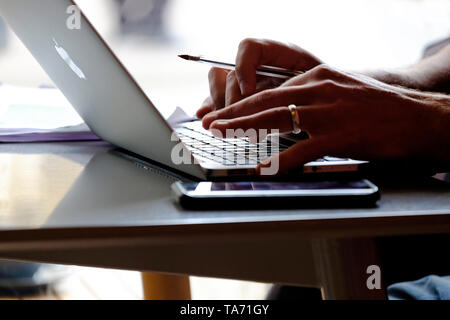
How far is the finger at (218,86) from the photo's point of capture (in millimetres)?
732

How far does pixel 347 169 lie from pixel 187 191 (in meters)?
0.16

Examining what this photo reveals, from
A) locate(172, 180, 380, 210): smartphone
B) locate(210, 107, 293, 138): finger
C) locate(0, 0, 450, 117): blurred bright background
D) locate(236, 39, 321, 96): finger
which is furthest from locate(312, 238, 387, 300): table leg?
locate(0, 0, 450, 117): blurred bright background

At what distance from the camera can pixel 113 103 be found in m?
0.48

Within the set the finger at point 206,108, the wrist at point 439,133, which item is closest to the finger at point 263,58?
the finger at point 206,108

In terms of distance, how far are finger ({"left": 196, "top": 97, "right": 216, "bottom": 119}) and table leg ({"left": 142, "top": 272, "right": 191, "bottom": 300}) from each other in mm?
245

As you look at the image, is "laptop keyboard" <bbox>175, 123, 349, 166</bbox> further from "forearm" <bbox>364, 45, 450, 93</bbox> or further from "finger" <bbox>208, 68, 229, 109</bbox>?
"forearm" <bbox>364, 45, 450, 93</bbox>

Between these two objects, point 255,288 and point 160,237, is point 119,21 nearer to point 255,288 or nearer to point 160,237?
point 255,288

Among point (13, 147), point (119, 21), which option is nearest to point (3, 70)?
point (119, 21)

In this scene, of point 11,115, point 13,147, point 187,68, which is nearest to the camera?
point 13,147

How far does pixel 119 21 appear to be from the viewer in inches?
67.5

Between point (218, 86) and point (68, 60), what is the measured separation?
27cm

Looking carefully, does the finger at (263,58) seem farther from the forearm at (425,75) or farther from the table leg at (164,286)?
the table leg at (164,286)

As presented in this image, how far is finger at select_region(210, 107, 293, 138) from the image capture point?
44cm

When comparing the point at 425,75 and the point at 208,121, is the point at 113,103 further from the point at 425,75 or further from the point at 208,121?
the point at 425,75
